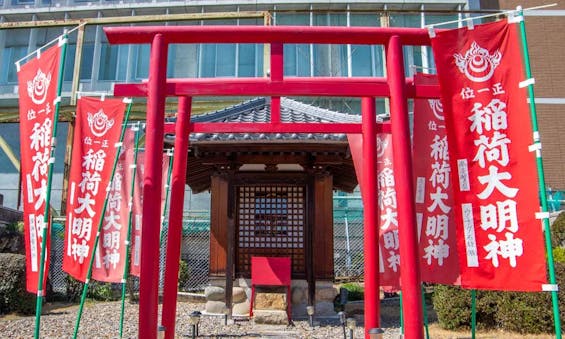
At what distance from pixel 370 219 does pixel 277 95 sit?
223 centimetres

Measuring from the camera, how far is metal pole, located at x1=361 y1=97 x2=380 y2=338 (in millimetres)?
5684

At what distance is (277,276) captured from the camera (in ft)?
32.3

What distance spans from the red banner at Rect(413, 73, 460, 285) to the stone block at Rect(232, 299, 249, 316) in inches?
214

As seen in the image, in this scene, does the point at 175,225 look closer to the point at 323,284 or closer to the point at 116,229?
the point at 116,229

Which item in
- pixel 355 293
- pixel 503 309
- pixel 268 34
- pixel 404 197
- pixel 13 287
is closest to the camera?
pixel 404 197

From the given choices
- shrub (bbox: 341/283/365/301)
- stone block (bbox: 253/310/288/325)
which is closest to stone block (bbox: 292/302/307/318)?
stone block (bbox: 253/310/288/325)

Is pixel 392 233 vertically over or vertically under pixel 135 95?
under

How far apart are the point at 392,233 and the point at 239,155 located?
4.57 metres

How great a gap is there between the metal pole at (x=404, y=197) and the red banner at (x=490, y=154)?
419 mm

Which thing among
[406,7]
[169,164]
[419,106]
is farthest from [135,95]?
[406,7]

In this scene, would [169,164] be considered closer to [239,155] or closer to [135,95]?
[239,155]

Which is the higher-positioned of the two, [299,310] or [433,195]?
[433,195]

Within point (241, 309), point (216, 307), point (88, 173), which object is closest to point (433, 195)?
point (88, 173)

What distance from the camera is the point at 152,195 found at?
439 cm
